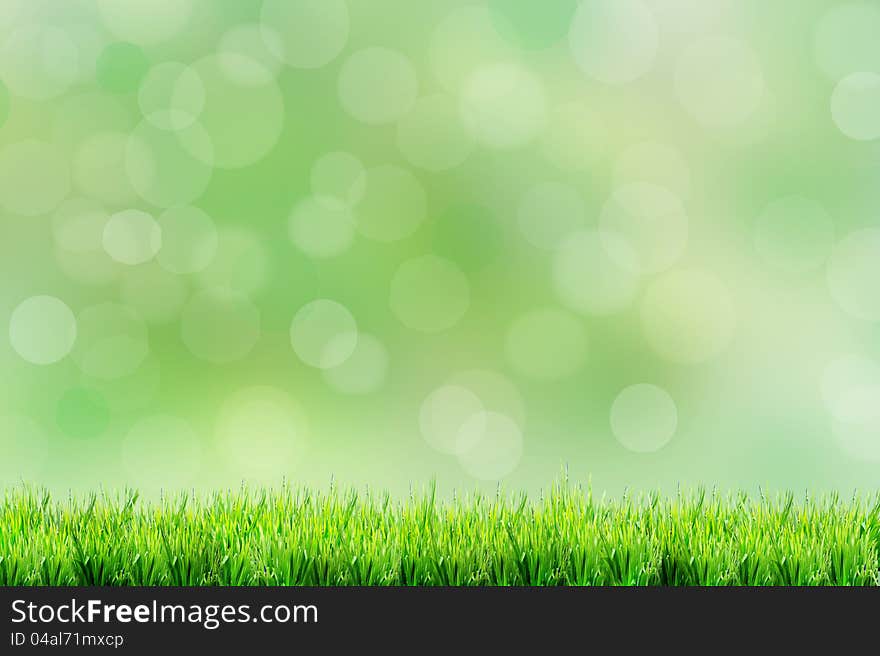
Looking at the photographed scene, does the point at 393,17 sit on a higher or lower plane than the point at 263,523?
higher

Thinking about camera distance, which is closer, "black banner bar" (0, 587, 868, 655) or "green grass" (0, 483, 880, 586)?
"black banner bar" (0, 587, 868, 655)

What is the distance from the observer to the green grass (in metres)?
1.68

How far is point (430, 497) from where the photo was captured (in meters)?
1.92

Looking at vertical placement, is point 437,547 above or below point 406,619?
above

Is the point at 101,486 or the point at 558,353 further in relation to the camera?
the point at 558,353

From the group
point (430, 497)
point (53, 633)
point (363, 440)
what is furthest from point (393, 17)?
point (53, 633)

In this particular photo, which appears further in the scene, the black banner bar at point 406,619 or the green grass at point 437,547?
the green grass at point 437,547

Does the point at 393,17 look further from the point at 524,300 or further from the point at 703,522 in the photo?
the point at 703,522

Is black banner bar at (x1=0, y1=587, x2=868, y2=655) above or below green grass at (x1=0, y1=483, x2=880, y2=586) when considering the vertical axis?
below

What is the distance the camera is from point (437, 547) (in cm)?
171

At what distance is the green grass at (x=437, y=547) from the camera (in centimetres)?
168

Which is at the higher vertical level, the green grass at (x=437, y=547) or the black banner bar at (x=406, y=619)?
the green grass at (x=437, y=547)

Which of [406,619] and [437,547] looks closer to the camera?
[406,619]

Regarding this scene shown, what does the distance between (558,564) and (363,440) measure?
69cm
